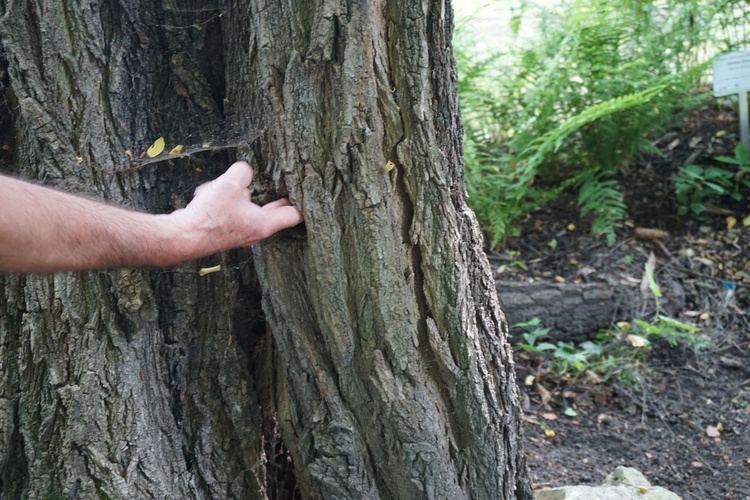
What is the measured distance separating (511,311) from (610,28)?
2194 mm

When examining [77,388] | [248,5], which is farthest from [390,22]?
[77,388]

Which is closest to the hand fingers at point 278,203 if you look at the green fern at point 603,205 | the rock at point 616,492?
the rock at point 616,492

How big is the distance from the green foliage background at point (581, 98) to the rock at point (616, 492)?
1918mm

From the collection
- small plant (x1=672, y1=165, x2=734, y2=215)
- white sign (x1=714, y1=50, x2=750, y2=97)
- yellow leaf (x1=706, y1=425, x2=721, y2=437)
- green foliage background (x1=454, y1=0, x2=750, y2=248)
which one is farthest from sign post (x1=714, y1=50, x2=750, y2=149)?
yellow leaf (x1=706, y1=425, x2=721, y2=437)

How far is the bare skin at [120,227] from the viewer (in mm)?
1277

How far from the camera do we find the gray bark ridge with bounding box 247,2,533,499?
1.55 m

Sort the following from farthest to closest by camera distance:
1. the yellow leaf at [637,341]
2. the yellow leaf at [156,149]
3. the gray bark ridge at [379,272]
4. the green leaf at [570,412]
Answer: the yellow leaf at [637,341], the green leaf at [570,412], the yellow leaf at [156,149], the gray bark ridge at [379,272]

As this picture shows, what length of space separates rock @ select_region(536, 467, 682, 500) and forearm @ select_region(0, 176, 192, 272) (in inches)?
67.8

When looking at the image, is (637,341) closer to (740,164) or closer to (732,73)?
(740,164)

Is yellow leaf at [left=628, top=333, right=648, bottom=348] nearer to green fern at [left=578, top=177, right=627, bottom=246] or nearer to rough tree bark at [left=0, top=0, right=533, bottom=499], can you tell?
green fern at [left=578, top=177, right=627, bottom=246]

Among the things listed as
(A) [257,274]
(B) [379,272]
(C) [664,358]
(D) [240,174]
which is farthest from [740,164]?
(D) [240,174]

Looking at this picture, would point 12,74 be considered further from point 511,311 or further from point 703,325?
point 703,325

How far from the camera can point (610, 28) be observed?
4.41 m

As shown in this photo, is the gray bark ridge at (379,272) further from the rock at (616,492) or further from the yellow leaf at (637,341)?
the yellow leaf at (637,341)
